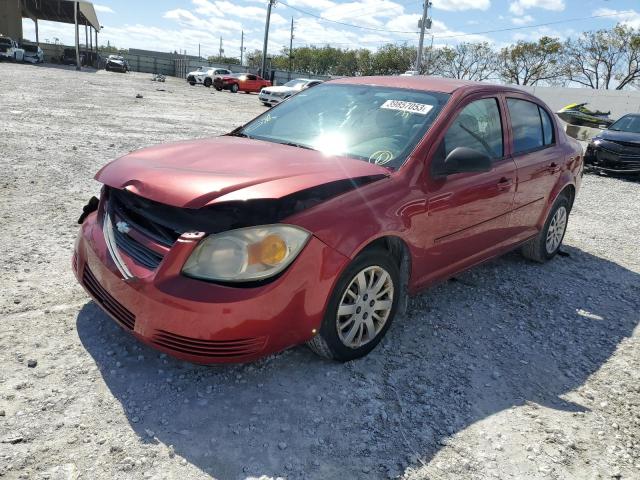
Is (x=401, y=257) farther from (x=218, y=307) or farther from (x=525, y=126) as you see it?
(x=525, y=126)

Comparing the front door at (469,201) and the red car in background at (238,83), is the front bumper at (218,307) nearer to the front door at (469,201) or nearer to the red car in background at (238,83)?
the front door at (469,201)

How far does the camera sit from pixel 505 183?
3.93m

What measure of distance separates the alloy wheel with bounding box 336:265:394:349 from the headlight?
56 centimetres

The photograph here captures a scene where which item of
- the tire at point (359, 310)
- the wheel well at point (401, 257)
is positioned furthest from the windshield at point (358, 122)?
the tire at point (359, 310)

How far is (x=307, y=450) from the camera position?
7.65 feet

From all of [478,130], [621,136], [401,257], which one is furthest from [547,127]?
[621,136]

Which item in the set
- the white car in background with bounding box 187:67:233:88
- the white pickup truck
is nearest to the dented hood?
the white car in background with bounding box 187:67:233:88

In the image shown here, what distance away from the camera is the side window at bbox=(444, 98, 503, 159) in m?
3.46

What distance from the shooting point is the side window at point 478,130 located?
11.4 feet

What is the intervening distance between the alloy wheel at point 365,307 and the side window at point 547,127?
8.56 feet

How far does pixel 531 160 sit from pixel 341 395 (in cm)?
273

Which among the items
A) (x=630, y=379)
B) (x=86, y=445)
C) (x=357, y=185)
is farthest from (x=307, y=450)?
(x=630, y=379)

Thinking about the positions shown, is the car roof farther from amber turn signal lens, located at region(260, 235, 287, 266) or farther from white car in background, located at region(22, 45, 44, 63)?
white car in background, located at region(22, 45, 44, 63)

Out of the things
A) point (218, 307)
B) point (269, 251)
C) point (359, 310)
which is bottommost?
point (359, 310)
